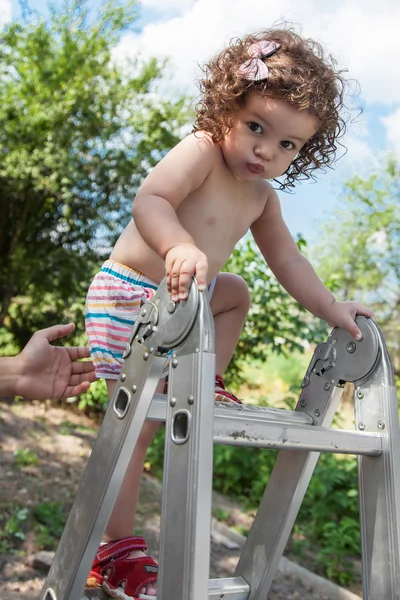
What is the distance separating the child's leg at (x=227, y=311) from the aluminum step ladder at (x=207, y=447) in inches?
12.8

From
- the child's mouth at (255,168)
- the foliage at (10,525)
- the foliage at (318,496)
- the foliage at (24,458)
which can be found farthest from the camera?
the foliage at (24,458)

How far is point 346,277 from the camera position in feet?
27.6

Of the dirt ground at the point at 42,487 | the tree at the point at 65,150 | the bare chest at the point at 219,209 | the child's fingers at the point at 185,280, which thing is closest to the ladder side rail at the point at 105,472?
the child's fingers at the point at 185,280

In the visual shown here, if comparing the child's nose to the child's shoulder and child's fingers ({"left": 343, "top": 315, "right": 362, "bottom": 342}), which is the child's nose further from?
child's fingers ({"left": 343, "top": 315, "right": 362, "bottom": 342})

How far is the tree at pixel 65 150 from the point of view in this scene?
5.62m

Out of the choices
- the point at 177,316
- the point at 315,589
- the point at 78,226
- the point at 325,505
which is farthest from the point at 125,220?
the point at 177,316

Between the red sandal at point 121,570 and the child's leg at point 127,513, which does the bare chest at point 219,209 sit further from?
the red sandal at point 121,570

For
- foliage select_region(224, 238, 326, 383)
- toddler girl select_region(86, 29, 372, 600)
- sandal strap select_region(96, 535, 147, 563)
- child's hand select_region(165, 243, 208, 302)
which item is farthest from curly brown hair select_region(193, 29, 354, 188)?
foliage select_region(224, 238, 326, 383)

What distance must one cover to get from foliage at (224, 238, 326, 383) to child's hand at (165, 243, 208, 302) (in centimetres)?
306

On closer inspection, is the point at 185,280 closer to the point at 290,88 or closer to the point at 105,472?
the point at 105,472

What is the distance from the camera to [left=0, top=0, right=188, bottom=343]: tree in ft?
18.4

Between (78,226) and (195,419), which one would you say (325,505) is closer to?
(195,419)

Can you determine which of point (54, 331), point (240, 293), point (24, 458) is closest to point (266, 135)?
point (240, 293)

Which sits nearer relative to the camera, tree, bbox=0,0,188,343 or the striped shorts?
the striped shorts
